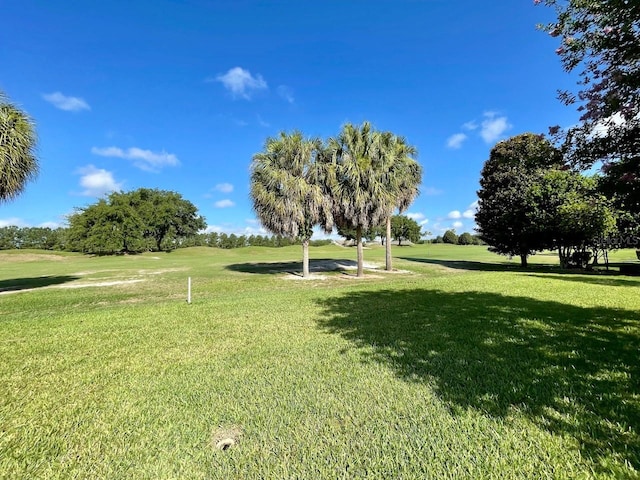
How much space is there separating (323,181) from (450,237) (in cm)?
9401

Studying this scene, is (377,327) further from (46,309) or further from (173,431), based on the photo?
(46,309)

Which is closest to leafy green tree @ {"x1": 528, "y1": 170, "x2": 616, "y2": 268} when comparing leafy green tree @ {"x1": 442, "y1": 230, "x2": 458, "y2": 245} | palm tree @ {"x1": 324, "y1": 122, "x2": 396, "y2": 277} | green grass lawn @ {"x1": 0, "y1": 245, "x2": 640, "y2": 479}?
palm tree @ {"x1": 324, "y1": 122, "x2": 396, "y2": 277}

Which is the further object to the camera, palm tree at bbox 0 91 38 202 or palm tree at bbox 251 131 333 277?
palm tree at bbox 251 131 333 277

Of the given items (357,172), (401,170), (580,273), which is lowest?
(580,273)

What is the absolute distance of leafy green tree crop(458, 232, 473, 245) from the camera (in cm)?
9373

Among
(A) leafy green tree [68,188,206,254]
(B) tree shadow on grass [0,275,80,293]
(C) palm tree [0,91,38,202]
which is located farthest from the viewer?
(A) leafy green tree [68,188,206,254]

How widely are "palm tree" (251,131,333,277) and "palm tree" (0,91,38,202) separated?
27.7ft

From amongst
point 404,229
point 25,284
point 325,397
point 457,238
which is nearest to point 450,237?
point 457,238

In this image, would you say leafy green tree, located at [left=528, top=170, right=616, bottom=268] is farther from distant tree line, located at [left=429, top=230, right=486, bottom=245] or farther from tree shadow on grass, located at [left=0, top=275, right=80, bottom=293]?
distant tree line, located at [left=429, top=230, right=486, bottom=245]

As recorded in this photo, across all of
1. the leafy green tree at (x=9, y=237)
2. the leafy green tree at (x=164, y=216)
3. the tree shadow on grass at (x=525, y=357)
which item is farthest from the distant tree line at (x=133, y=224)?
the tree shadow on grass at (x=525, y=357)

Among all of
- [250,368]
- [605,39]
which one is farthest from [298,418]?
[605,39]

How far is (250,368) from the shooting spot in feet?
12.9

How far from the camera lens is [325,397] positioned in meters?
3.06

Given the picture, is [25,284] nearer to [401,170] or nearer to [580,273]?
[401,170]
